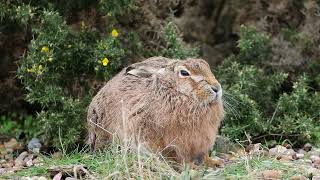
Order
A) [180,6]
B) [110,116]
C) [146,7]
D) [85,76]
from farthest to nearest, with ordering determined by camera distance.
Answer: [180,6] → [146,7] → [85,76] → [110,116]

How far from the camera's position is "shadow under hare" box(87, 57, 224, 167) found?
16.6 ft

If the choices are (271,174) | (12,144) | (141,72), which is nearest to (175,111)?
(141,72)

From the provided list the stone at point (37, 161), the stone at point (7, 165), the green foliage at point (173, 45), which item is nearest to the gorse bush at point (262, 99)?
the green foliage at point (173, 45)

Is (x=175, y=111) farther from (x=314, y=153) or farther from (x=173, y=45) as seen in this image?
(x=173, y=45)

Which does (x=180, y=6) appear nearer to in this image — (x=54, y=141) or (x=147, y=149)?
(x=54, y=141)

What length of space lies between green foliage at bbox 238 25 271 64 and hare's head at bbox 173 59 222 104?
1.86 meters

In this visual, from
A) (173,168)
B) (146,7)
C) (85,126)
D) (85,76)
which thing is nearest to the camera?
(173,168)

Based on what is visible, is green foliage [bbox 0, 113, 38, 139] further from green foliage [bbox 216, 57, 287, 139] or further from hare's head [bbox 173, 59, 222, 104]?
hare's head [bbox 173, 59, 222, 104]

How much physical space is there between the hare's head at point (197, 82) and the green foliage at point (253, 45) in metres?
1.86

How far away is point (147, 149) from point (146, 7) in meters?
2.43

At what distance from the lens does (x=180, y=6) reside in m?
7.55

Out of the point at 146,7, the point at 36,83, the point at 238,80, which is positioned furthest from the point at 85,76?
the point at 238,80

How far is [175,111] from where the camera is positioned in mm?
5082

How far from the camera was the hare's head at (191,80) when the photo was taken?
4984 mm
